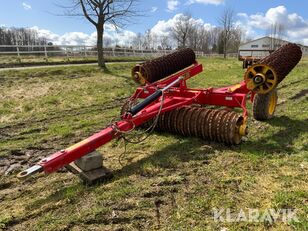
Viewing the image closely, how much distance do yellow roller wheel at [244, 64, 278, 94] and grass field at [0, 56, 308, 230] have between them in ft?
3.04

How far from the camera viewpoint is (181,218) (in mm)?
3488

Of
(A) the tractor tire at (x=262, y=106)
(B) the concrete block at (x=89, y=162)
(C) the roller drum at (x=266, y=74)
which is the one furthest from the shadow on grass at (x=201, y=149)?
(C) the roller drum at (x=266, y=74)

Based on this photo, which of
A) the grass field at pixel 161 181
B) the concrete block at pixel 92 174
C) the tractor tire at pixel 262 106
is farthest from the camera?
the tractor tire at pixel 262 106

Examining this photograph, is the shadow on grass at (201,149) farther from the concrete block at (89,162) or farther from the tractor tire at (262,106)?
the tractor tire at (262,106)

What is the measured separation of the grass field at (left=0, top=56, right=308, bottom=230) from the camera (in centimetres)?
352

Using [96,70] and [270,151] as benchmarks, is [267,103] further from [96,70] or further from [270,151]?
[96,70]

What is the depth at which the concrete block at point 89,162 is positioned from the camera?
14.5 ft

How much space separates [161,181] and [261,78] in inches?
103

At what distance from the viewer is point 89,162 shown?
445 cm

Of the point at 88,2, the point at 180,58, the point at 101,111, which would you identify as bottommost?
the point at 101,111

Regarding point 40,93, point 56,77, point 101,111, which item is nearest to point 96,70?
point 56,77

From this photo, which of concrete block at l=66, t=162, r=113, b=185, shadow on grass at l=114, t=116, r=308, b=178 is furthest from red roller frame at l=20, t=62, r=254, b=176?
shadow on grass at l=114, t=116, r=308, b=178

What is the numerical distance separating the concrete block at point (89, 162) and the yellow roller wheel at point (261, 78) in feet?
9.50

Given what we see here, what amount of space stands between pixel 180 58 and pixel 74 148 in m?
4.82
